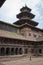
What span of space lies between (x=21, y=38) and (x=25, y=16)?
14248 mm

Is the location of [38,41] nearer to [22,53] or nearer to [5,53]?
[22,53]

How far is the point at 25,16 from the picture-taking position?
164ft

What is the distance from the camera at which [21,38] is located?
3781cm

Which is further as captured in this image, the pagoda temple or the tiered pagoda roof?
the tiered pagoda roof

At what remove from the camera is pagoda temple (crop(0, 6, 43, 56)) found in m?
33.0

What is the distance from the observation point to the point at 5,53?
106ft

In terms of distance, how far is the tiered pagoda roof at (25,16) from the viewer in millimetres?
49125

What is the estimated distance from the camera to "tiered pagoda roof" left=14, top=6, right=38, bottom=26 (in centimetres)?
4912

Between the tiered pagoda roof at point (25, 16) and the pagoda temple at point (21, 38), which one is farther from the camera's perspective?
the tiered pagoda roof at point (25, 16)

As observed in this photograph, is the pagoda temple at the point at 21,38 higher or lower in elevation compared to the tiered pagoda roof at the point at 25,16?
lower

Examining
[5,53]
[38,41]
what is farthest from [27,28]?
[5,53]

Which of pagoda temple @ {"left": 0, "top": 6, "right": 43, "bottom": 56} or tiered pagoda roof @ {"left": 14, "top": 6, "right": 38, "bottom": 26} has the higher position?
tiered pagoda roof @ {"left": 14, "top": 6, "right": 38, "bottom": 26}

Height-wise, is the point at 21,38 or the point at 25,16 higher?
the point at 25,16

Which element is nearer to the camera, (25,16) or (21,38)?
(21,38)
